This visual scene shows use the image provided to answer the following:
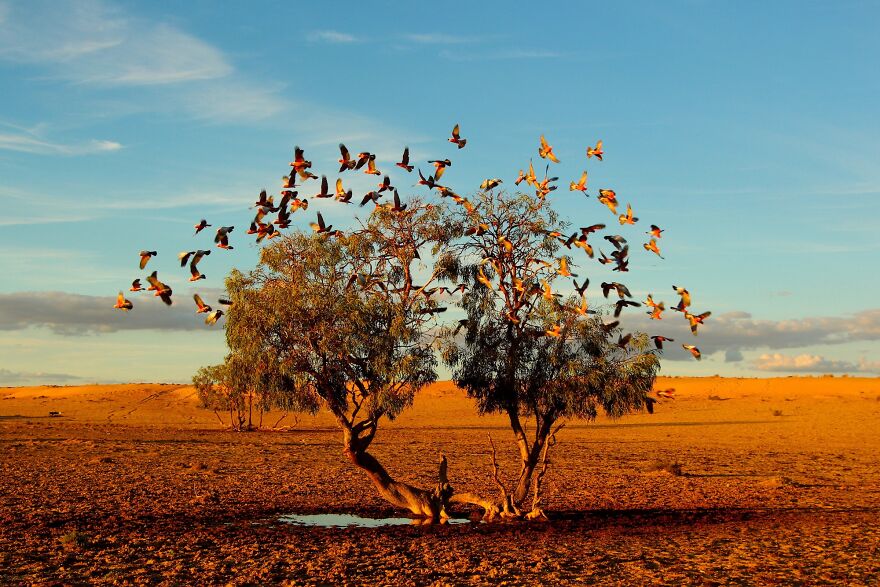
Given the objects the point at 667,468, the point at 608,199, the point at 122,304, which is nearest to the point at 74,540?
the point at 122,304

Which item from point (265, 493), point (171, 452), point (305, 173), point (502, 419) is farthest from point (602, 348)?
point (502, 419)

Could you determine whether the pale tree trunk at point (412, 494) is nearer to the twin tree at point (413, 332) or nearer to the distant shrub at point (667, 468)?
the twin tree at point (413, 332)

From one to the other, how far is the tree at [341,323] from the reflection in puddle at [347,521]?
56.5 inches

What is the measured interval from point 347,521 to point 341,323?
564 centimetres

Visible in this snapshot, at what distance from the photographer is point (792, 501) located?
26656 mm

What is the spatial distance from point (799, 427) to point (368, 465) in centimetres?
4779

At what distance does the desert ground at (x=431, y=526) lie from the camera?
1622cm

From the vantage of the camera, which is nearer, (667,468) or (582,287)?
(582,287)

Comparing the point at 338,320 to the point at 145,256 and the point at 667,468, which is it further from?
the point at 667,468

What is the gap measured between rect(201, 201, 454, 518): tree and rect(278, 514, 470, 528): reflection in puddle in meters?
1.44

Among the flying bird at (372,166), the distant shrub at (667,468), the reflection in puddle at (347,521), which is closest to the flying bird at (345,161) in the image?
the flying bird at (372,166)

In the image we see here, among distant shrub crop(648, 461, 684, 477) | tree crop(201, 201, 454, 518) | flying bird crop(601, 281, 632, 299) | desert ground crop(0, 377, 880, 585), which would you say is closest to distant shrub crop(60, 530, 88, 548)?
desert ground crop(0, 377, 880, 585)

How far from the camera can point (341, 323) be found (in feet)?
65.9

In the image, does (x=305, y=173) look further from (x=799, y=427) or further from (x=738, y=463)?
(x=799, y=427)
